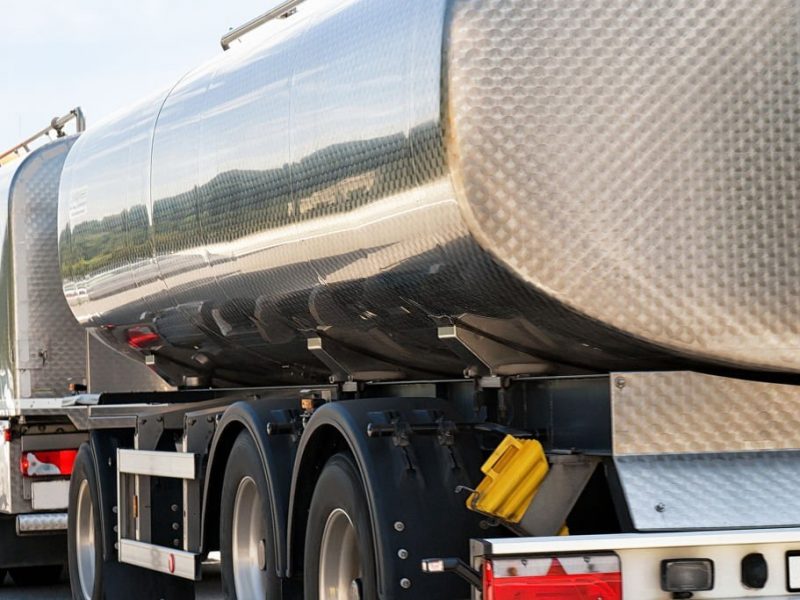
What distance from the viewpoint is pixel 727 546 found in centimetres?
576

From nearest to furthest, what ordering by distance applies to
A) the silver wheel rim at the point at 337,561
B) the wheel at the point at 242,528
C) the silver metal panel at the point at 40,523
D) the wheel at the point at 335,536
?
1. the wheel at the point at 335,536
2. the silver wheel rim at the point at 337,561
3. the wheel at the point at 242,528
4. the silver metal panel at the point at 40,523

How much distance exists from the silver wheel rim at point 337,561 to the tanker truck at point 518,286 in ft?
0.03

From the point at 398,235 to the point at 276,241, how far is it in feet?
4.43

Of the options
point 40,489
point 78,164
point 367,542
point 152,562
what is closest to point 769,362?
point 367,542

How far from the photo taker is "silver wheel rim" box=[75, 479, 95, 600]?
1181cm

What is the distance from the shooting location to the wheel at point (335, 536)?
7.11 meters

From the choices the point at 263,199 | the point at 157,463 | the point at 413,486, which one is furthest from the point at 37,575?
the point at 413,486

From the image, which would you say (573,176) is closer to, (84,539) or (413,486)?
(413,486)

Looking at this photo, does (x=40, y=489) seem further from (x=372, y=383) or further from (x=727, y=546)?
(x=727, y=546)

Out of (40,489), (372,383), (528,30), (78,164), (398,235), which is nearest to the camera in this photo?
(528,30)

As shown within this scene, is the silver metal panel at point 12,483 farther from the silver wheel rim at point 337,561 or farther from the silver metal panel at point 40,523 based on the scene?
the silver wheel rim at point 337,561

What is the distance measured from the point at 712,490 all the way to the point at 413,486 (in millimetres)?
1310

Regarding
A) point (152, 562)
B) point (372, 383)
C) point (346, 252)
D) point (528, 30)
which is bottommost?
point (152, 562)

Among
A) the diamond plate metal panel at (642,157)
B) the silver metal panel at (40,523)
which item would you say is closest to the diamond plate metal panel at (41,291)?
the silver metal panel at (40,523)
